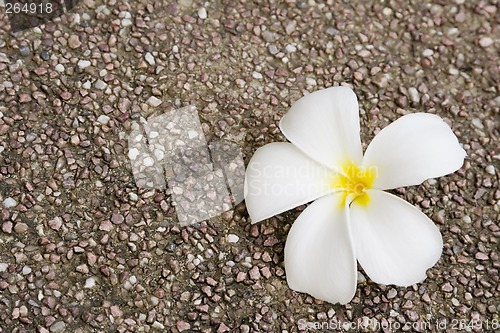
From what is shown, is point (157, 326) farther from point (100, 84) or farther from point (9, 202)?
point (100, 84)

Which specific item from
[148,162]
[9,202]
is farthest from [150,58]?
[9,202]

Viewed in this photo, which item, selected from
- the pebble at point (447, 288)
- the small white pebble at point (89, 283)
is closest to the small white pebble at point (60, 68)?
the small white pebble at point (89, 283)

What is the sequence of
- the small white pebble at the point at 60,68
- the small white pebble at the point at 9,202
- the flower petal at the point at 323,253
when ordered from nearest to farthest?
1. the flower petal at the point at 323,253
2. the small white pebble at the point at 9,202
3. the small white pebble at the point at 60,68

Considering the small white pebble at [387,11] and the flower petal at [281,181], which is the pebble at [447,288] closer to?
the flower petal at [281,181]

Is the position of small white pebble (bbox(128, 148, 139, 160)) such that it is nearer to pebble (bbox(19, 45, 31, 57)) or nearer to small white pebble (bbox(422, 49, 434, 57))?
pebble (bbox(19, 45, 31, 57))

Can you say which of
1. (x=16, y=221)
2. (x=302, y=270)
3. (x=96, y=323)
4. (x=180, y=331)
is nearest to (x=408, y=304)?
(x=302, y=270)

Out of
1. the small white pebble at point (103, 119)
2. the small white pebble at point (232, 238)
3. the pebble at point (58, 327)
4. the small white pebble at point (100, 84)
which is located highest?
the small white pebble at point (100, 84)

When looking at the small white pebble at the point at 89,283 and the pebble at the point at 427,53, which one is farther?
the pebble at the point at 427,53

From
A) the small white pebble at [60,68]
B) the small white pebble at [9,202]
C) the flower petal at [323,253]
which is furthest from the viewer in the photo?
the small white pebble at [60,68]

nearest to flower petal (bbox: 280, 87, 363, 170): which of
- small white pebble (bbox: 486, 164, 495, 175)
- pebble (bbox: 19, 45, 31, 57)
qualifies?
small white pebble (bbox: 486, 164, 495, 175)
